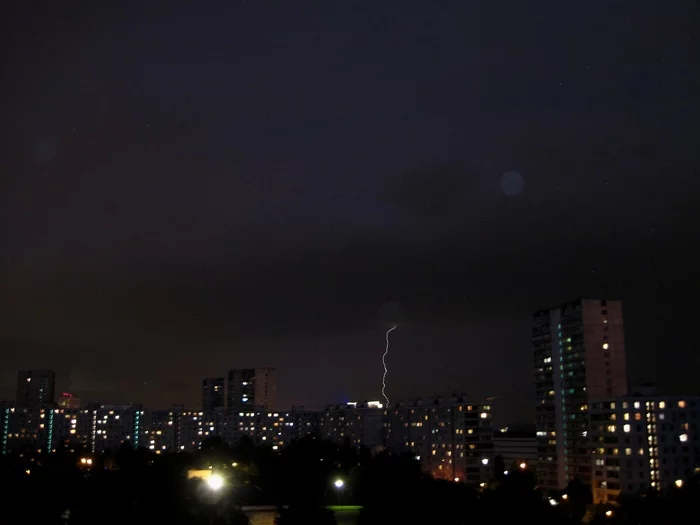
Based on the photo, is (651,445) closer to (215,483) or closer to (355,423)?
(215,483)

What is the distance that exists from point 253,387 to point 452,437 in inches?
2736

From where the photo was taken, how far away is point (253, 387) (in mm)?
149000

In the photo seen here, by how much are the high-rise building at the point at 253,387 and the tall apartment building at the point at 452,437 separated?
56618 millimetres

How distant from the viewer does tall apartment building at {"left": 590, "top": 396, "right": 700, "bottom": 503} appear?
200 feet

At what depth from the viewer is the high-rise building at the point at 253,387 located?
5856 inches

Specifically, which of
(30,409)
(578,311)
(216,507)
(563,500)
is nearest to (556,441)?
(578,311)

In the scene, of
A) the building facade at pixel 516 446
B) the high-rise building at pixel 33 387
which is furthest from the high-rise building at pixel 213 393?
the building facade at pixel 516 446

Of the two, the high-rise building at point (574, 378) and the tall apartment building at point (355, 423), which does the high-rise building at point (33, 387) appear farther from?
the high-rise building at point (574, 378)

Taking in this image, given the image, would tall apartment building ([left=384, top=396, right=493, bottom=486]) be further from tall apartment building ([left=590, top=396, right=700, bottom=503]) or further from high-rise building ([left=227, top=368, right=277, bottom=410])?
high-rise building ([left=227, top=368, right=277, bottom=410])

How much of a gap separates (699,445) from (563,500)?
41.0 feet

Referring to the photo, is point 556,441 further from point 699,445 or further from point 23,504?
point 23,504

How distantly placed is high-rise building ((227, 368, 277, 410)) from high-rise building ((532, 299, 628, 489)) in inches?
3117

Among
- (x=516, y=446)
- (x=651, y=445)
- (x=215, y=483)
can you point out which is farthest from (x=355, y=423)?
(x=215, y=483)

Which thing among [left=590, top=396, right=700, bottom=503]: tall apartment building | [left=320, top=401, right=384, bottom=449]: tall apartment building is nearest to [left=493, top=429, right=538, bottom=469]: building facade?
[left=320, top=401, right=384, bottom=449]: tall apartment building
